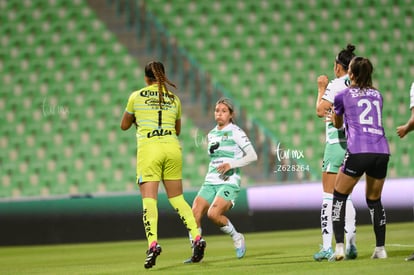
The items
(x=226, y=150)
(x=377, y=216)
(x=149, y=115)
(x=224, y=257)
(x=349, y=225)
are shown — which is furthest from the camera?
(x=224, y=257)

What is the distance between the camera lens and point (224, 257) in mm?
9883

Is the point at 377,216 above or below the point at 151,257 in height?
above

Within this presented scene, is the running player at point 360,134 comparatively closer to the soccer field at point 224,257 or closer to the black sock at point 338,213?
the black sock at point 338,213

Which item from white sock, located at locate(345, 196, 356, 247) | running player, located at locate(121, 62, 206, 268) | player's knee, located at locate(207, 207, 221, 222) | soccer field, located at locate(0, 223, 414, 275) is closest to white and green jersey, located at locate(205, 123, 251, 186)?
player's knee, located at locate(207, 207, 221, 222)

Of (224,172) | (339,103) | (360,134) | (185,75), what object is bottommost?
(224,172)

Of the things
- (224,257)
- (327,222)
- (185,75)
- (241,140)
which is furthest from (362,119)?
(185,75)

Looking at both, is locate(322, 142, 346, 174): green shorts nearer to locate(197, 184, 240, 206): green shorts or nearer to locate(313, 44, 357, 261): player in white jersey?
locate(313, 44, 357, 261): player in white jersey

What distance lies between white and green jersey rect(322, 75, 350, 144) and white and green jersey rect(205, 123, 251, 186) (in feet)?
5.49

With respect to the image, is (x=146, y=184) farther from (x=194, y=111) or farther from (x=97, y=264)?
(x=194, y=111)

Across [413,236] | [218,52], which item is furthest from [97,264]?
[218,52]

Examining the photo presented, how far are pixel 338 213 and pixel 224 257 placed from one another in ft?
8.50

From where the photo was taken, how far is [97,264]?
9844 mm

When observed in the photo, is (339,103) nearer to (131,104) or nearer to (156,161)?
(156,161)

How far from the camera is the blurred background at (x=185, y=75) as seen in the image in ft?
53.2
